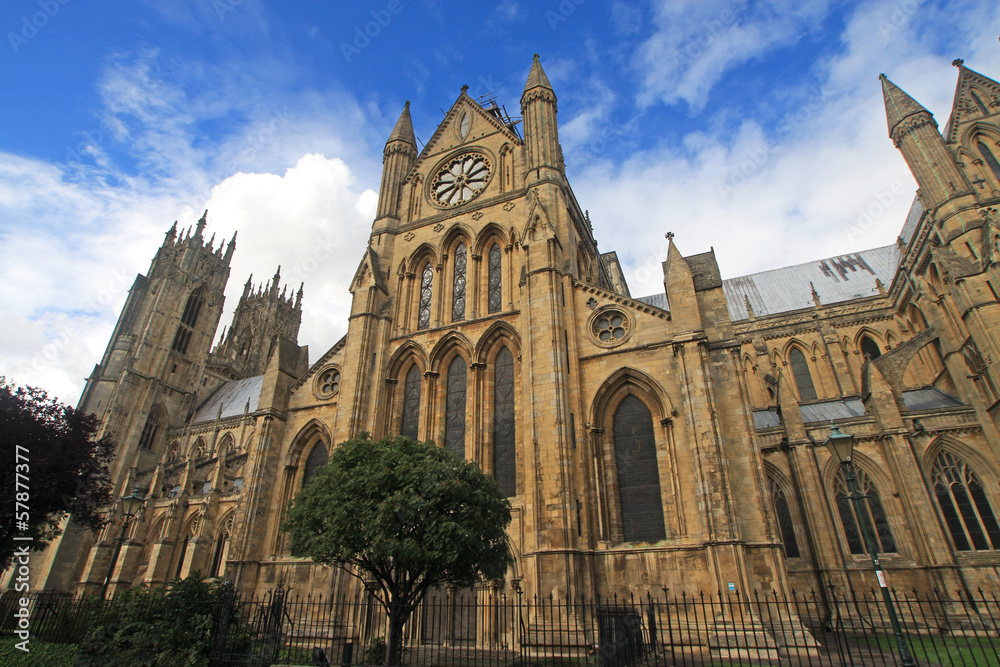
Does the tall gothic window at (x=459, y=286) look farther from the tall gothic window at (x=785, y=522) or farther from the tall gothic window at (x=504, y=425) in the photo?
the tall gothic window at (x=785, y=522)

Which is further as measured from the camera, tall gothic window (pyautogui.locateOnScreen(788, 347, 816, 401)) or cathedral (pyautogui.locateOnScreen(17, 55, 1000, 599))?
tall gothic window (pyautogui.locateOnScreen(788, 347, 816, 401))

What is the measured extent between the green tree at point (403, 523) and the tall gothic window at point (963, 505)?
59.6ft

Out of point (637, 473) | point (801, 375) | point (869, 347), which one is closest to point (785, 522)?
point (637, 473)

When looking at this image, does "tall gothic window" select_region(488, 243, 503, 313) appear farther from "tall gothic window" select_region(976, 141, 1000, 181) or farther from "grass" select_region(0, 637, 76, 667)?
"tall gothic window" select_region(976, 141, 1000, 181)

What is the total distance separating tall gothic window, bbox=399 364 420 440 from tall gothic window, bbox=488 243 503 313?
3996mm

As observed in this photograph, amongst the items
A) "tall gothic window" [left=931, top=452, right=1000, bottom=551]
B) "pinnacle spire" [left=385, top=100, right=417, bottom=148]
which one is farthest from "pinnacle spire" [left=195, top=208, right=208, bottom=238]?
"tall gothic window" [left=931, top=452, right=1000, bottom=551]

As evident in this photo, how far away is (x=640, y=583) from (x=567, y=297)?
9.40 meters

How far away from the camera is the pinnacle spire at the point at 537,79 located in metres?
24.2

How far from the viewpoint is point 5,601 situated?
17.6 m

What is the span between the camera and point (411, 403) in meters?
20.5

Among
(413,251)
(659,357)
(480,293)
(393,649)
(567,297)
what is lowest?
(393,649)

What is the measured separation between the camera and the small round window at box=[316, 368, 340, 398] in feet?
70.5

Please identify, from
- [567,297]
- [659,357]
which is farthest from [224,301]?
[659,357]

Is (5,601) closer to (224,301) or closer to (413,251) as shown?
(413,251)
